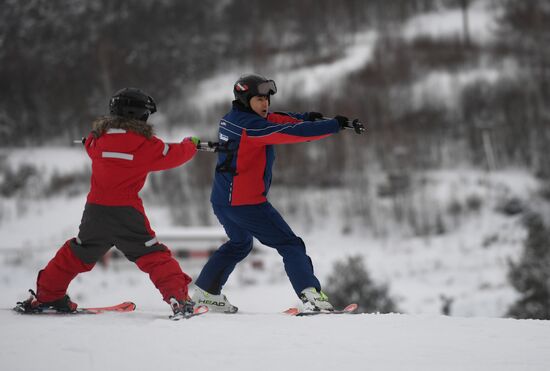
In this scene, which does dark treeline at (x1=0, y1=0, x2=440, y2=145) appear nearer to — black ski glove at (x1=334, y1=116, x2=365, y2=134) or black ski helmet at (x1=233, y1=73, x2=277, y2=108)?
black ski helmet at (x1=233, y1=73, x2=277, y2=108)

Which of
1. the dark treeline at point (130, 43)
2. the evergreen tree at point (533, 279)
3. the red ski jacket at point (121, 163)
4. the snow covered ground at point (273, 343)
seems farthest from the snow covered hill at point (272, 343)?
the dark treeline at point (130, 43)

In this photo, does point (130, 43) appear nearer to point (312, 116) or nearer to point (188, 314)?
point (312, 116)

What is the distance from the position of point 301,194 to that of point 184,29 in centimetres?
1690

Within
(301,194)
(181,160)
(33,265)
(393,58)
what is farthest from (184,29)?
(181,160)

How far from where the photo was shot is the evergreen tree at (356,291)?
53.9 feet

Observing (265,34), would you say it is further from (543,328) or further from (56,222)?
(543,328)

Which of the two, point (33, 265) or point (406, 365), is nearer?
point (406, 365)

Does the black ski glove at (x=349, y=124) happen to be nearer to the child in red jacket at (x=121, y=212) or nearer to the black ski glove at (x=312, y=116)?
the black ski glove at (x=312, y=116)

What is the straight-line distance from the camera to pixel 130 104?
3678mm

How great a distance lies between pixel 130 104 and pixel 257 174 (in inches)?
33.7

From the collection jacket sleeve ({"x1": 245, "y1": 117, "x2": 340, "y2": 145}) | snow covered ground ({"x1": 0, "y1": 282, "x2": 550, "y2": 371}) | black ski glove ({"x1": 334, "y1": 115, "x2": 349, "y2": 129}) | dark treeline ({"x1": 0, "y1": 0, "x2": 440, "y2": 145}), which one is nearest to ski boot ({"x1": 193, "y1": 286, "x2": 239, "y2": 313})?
snow covered ground ({"x1": 0, "y1": 282, "x2": 550, "y2": 371})

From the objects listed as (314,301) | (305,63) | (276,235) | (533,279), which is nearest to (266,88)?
(276,235)

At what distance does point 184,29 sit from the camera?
39875 mm

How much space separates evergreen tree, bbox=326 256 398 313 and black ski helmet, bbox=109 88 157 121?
1334 centimetres
